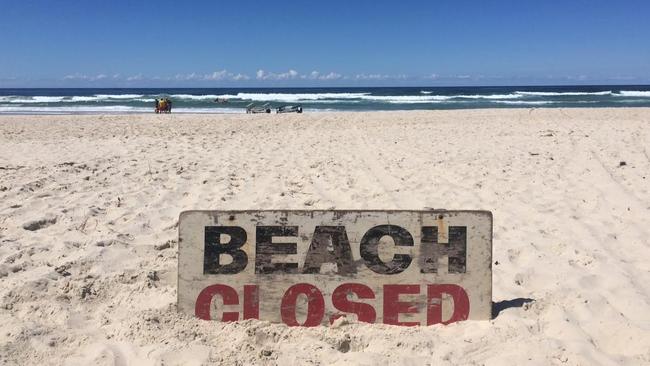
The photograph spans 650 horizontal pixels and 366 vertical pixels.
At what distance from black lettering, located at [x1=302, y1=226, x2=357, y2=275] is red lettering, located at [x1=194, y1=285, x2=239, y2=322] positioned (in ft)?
1.28

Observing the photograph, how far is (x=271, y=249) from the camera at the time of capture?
2.74 metres

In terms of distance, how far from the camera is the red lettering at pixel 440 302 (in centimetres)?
271

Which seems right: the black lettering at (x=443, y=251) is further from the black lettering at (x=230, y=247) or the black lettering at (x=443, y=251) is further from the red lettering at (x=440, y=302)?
the black lettering at (x=230, y=247)

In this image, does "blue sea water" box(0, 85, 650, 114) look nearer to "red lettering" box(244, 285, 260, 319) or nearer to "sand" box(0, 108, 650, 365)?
"sand" box(0, 108, 650, 365)

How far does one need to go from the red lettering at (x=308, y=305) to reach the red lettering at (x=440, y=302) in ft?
1.80

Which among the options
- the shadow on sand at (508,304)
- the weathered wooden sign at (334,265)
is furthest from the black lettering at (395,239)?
the shadow on sand at (508,304)

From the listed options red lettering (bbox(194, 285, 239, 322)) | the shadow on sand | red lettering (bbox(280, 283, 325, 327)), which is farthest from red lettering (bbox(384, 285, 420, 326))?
red lettering (bbox(194, 285, 239, 322))

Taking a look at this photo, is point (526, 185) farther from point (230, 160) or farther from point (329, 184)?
point (230, 160)

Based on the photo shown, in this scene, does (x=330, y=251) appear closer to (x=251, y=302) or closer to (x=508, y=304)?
(x=251, y=302)

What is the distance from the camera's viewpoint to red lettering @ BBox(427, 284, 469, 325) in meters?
2.71

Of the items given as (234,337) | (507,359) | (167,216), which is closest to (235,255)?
(234,337)

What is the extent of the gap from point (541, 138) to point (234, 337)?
9.32 metres

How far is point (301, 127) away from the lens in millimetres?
15250

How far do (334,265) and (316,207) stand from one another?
7.74 feet
